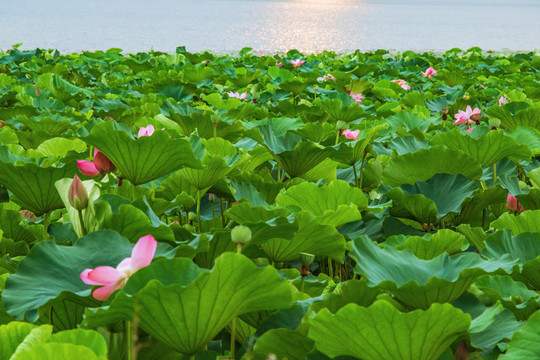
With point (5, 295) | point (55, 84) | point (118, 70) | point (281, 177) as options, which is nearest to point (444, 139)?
point (281, 177)

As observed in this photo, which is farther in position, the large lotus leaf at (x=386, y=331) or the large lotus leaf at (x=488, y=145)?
the large lotus leaf at (x=488, y=145)

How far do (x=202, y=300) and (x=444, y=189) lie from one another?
2.87 feet

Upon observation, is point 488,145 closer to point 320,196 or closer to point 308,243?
point 320,196

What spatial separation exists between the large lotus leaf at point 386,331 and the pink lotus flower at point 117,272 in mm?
231

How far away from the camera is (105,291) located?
783 mm

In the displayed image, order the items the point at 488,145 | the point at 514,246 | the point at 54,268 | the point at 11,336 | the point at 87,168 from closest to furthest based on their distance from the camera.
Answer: the point at 11,336
the point at 54,268
the point at 514,246
the point at 87,168
the point at 488,145

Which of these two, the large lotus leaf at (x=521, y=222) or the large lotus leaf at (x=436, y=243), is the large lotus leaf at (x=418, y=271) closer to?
the large lotus leaf at (x=436, y=243)

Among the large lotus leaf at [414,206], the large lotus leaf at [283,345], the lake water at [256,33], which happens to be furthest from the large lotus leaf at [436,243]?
the lake water at [256,33]

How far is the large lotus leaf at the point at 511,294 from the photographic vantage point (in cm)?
87

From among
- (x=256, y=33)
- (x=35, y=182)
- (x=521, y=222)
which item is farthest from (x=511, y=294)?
(x=256, y=33)

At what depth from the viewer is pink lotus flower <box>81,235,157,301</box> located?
30.5 inches

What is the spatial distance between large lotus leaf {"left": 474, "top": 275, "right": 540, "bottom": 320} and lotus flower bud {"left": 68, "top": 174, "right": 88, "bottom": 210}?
0.63 metres

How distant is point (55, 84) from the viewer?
3518mm

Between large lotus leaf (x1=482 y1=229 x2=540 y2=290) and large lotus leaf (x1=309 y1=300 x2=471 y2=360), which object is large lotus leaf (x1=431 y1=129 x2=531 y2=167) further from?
large lotus leaf (x1=309 y1=300 x2=471 y2=360)
